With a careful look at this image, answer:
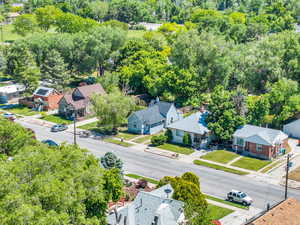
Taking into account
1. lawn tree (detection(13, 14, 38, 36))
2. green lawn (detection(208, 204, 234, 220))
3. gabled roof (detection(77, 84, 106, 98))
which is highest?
lawn tree (detection(13, 14, 38, 36))

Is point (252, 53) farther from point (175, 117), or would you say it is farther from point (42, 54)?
point (42, 54)

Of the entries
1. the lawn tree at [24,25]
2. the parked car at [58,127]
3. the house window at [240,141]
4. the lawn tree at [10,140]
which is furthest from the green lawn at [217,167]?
the lawn tree at [24,25]

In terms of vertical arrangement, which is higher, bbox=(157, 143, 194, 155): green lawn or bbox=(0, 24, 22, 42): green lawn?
bbox=(0, 24, 22, 42): green lawn

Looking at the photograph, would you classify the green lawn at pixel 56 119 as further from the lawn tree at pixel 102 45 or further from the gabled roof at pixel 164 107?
the lawn tree at pixel 102 45

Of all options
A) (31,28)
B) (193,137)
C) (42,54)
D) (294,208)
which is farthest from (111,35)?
(294,208)

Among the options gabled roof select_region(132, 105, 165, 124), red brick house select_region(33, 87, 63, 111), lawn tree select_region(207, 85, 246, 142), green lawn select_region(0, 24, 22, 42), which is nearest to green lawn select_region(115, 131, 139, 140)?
gabled roof select_region(132, 105, 165, 124)

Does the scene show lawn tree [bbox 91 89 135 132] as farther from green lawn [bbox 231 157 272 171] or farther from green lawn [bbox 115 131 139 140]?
green lawn [bbox 231 157 272 171]
